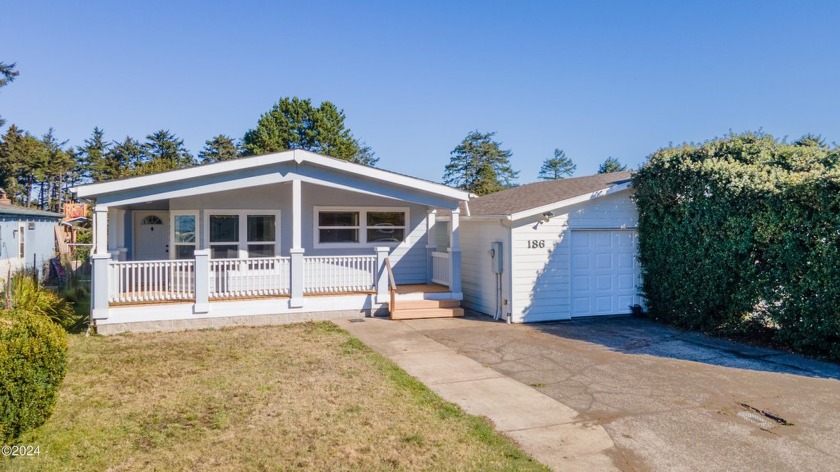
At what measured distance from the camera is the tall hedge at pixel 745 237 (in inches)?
A: 290

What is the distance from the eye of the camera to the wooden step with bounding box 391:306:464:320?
10.7 m

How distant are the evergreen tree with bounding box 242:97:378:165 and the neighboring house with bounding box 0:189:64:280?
855 inches

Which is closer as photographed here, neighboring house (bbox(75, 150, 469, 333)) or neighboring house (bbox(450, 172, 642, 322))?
neighboring house (bbox(75, 150, 469, 333))

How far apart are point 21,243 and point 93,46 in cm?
668

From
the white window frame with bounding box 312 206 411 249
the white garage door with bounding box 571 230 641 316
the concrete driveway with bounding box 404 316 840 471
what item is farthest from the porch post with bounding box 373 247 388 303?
the white garage door with bounding box 571 230 641 316

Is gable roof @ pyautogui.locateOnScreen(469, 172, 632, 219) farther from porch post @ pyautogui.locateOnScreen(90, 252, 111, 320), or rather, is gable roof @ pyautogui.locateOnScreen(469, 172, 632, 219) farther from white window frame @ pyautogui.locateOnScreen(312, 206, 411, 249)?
porch post @ pyautogui.locateOnScreen(90, 252, 111, 320)

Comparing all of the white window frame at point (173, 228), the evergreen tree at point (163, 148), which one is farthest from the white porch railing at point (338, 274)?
the evergreen tree at point (163, 148)

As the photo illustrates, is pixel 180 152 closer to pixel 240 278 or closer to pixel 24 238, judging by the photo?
pixel 24 238

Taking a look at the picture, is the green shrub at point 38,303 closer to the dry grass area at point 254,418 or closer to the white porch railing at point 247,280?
the dry grass area at point 254,418

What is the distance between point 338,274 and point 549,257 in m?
4.76

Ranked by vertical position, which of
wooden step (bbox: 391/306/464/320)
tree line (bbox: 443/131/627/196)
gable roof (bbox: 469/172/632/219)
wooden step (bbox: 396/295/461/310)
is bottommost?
wooden step (bbox: 391/306/464/320)

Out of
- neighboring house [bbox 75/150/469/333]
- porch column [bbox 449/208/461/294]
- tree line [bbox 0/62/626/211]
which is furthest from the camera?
tree line [bbox 0/62/626/211]

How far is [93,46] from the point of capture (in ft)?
51.1

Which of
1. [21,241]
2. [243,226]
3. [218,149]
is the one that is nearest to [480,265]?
[243,226]
